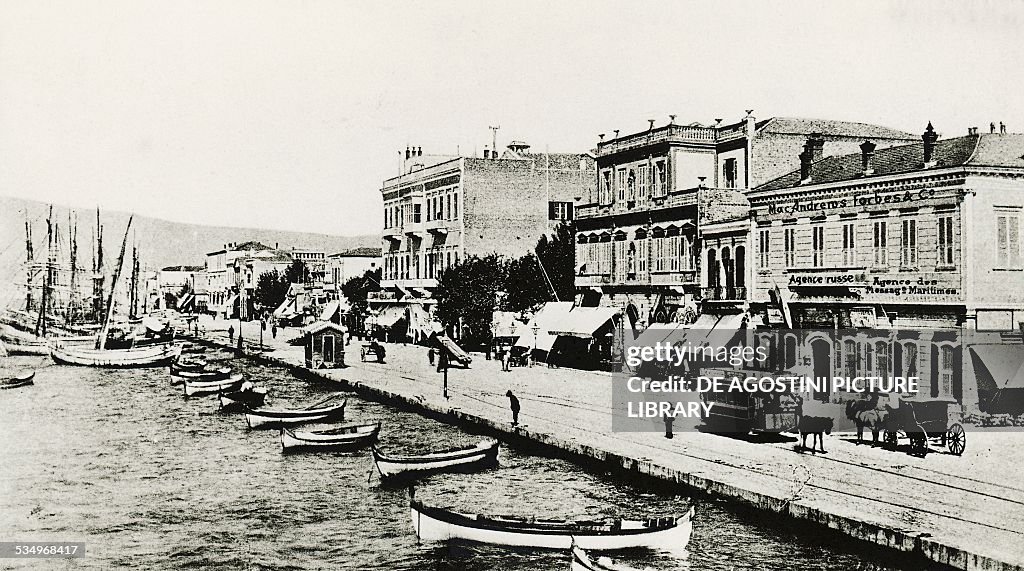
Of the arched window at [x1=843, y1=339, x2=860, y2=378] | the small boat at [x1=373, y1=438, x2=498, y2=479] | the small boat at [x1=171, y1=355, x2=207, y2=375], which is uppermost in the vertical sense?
the arched window at [x1=843, y1=339, x2=860, y2=378]

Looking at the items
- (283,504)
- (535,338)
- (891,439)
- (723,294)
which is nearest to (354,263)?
(535,338)

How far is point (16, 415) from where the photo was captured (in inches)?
1658

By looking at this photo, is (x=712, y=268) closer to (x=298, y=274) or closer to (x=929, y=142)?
(x=929, y=142)

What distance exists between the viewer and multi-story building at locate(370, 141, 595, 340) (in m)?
65.1

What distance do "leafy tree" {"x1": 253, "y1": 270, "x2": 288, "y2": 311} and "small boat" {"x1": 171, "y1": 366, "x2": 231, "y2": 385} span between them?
54.1 meters

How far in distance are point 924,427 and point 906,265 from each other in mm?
8681

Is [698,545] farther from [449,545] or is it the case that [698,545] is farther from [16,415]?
[16,415]

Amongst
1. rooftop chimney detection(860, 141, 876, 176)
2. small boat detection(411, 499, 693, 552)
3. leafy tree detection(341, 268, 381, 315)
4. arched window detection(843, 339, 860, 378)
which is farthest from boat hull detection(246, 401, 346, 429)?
leafy tree detection(341, 268, 381, 315)

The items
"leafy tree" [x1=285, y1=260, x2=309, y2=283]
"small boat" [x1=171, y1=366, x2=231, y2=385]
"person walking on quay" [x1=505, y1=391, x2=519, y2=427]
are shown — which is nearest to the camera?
"person walking on quay" [x1=505, y1=391, x2=519, y2=427]

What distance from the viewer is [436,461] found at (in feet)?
89.1

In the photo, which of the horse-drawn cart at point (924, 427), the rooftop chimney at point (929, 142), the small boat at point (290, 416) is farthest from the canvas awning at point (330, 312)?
the horse-drawn cart at point (924, 427)

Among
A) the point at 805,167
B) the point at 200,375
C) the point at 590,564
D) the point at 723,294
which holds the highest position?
the point at 805,167

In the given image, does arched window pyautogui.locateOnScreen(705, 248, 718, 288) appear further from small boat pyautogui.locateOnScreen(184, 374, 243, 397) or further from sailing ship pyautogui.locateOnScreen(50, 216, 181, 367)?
sailing ship pyautogui.locateOnScreen(50, 216, 181, 367)

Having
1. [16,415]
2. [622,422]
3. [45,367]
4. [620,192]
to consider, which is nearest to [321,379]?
[16,415]
